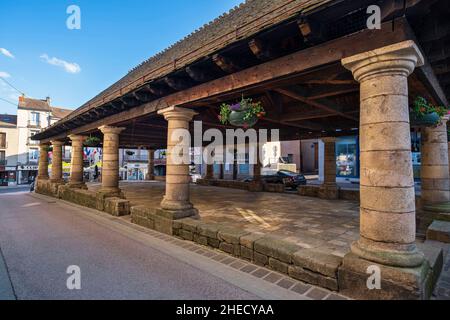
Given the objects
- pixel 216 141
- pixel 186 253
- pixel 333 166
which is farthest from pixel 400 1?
pixel 216 141

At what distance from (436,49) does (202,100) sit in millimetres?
3923

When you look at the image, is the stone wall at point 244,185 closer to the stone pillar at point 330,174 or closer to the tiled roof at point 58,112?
the stone pillar at point 330,174

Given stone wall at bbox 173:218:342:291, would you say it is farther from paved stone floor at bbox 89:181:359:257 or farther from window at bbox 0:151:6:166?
window at bbox 0:151:6:166

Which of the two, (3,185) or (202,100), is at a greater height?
(202,100)

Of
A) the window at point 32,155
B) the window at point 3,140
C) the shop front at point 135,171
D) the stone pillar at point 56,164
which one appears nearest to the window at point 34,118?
the window at point 3,140

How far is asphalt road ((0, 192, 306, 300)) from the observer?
2844 mm

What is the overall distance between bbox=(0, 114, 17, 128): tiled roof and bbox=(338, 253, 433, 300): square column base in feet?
116

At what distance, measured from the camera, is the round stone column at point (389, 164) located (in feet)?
8.32

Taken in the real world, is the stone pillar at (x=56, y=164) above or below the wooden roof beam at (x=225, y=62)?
below

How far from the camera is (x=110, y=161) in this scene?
8125 millimetres

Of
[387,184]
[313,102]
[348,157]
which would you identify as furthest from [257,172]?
[348,157]

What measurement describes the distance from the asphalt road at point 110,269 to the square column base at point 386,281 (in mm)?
843
